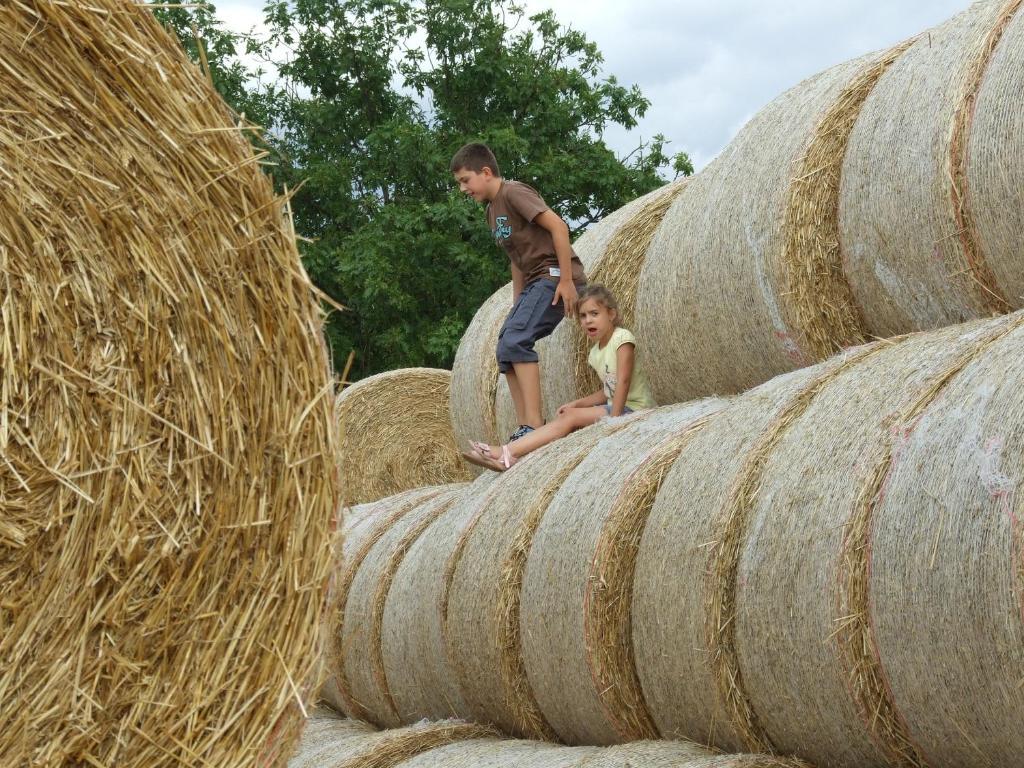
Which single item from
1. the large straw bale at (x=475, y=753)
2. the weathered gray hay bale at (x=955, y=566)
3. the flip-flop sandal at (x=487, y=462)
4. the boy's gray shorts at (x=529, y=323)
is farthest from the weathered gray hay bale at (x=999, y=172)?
the boy's gray shorts at (x=529, y=323)

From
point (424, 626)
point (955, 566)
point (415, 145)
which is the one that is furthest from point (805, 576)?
point (415, 145)

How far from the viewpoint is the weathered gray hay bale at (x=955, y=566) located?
2438 millimetres

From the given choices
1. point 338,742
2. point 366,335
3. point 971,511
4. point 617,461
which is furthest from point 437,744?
point 366,335

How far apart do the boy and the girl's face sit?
164mm

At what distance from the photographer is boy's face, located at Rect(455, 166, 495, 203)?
5.82 meters

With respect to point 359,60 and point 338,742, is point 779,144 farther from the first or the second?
point 359,60

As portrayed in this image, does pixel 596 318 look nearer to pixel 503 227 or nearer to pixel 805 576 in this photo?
pixel 503 227

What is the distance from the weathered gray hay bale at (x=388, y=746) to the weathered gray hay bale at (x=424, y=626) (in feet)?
0.41

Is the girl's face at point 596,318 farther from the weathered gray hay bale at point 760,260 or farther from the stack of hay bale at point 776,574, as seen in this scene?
the stack of hay bale at point 776,574

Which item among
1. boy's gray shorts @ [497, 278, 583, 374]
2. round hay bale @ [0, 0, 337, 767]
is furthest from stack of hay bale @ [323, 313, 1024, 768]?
round hay bale @ [0, 0, 337, 767]

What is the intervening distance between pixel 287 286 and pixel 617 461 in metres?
1.64

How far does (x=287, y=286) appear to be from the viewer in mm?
2586

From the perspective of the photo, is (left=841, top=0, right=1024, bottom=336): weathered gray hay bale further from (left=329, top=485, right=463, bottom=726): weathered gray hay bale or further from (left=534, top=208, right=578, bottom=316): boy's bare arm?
(left=329, top=485, right=463, bottom=726): weathered gray hay bale

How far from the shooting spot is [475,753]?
3879mm
